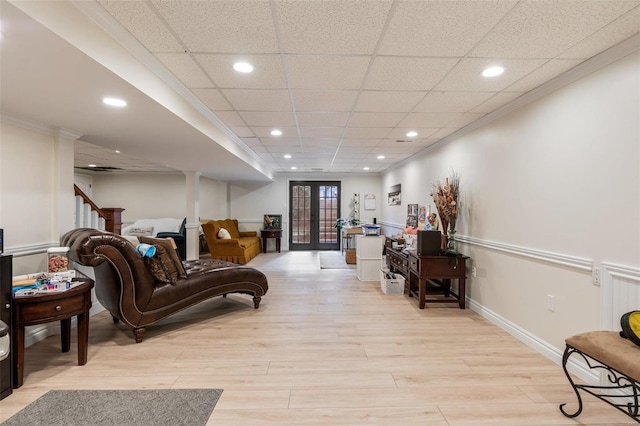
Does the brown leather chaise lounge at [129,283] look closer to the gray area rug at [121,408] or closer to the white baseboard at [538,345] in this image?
the gray area rug at [121,408]

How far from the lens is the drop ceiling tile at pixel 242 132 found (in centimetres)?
397

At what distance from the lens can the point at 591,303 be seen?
2188 millimetres

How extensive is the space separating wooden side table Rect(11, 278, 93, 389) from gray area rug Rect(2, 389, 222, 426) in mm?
348

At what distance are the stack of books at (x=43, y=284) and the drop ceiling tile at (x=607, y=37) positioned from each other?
4.16 metres

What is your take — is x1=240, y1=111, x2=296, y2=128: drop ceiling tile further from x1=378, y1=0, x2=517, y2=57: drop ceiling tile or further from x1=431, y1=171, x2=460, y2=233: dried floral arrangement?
x1=431, y1=171, x2=460, y2=233: dried floral arrangement

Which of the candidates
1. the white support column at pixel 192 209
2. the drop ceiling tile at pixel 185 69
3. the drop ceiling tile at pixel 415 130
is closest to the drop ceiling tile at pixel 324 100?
the drop ceiling tile at pixel 185 69

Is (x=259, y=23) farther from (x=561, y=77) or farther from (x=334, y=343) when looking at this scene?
(x=334, y=343)

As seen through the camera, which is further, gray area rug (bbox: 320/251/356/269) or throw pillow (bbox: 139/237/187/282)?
gray area rug (bbox: 320/251/356/269)

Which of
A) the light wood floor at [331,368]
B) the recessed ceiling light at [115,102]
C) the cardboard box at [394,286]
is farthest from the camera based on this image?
the cardboard box at [394,286]

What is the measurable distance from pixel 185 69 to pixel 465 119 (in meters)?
3.10

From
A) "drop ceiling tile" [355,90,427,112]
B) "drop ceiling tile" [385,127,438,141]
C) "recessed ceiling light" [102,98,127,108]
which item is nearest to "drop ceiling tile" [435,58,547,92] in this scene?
"drop ceiling tile" [355,90,427,112]

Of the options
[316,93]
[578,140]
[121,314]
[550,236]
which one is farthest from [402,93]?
[121,314]

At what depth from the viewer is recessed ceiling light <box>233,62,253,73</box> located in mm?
2213

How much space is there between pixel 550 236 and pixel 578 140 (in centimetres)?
82
